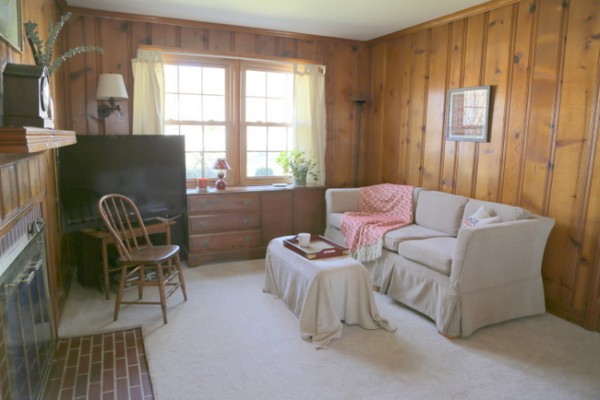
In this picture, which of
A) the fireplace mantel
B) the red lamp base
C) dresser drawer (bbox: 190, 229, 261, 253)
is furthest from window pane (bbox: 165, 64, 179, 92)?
the fireplace mantel

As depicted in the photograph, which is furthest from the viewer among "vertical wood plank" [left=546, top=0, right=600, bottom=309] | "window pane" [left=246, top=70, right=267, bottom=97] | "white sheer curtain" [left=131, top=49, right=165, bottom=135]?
"window pane" [left=246, top=70, right=267, bottom=97]

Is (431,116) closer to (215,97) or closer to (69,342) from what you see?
(215,97)

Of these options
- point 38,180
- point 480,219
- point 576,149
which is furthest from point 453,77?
point 38,180

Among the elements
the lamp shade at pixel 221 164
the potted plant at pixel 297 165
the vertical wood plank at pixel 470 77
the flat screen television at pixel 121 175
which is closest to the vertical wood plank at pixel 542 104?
the vertical wood plank at pixel 470 77

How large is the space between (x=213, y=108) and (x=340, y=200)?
1721 mm

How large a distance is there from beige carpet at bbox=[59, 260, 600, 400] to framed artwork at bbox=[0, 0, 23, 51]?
1832mm

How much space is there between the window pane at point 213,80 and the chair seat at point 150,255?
6.76ft

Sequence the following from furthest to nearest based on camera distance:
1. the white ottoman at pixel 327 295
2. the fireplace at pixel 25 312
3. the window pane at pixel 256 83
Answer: the window pane at pixel 256 83 < the white ottoman at pixel 327 295 < the fireplace at pixel 25 312

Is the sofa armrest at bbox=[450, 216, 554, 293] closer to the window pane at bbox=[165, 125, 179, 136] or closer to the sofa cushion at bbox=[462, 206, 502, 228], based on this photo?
the sofa cushion at bbox=[462, 206, 502, 228]

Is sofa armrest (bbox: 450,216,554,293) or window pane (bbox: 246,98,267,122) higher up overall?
window pane (bbox: 246,98,267,122)

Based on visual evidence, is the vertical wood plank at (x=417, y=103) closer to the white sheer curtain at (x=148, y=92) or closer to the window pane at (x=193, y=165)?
the window pane at (x=193, y=165)

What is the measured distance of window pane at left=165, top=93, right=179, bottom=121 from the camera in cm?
448

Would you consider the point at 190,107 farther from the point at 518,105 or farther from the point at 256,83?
the point at 518,105

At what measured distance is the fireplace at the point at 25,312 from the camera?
1.59 m
